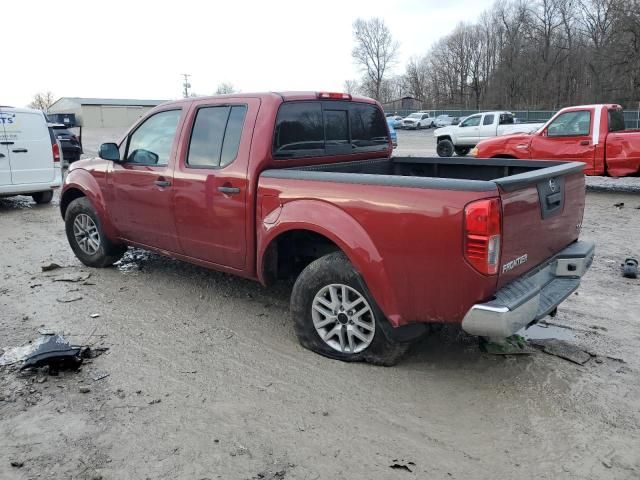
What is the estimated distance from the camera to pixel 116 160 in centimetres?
556

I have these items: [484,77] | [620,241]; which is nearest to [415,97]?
[484,77]

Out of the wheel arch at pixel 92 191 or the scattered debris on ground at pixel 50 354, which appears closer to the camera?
the scattered debris on ground at pixel 50 354

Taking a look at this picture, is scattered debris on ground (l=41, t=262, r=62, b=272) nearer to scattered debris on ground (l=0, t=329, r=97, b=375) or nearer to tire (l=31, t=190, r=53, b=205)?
scattered debris on ground (l=0, t=329, r=97, b=375)

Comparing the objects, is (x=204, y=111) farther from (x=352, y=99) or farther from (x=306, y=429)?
(x=306, y=429)

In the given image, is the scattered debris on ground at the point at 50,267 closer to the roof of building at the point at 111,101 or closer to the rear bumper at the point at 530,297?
the rear bumper at the point at 530,297

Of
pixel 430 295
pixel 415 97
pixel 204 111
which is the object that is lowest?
pixel 430 295

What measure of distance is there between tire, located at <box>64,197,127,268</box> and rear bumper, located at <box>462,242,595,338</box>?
438cm

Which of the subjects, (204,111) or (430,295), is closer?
(430,295)

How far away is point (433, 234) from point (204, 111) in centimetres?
262

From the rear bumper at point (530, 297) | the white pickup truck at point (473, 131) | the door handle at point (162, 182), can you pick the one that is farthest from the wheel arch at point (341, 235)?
the white pickup truck at point (473, 131)

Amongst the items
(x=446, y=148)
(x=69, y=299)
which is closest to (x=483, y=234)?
(x=69, y=299)

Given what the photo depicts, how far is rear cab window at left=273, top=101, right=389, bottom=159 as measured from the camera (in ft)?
14.7

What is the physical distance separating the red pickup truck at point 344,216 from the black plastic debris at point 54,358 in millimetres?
1380

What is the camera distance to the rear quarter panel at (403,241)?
3172 millimetres
